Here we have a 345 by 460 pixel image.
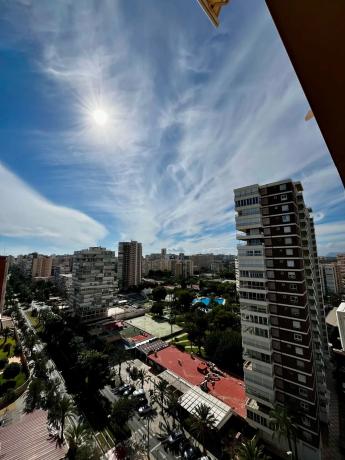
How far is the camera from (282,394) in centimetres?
2592

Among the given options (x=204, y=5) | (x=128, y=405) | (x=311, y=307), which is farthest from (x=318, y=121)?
(x=128, y=405)

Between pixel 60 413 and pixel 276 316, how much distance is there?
2891 centimetres

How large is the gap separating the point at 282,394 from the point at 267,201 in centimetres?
2217

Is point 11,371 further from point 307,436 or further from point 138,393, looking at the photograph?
point 307,436

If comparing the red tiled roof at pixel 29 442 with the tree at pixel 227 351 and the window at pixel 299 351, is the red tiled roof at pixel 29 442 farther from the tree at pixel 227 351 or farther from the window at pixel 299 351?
the window at pixel 299 351

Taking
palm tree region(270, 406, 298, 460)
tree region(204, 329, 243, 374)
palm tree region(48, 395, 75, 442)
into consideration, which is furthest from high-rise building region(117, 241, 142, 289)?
palm tree region(270, 406, 298, 460)

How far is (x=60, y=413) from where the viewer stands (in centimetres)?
2847

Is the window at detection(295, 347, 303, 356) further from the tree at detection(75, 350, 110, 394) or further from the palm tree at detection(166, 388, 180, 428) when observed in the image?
the tree at detection(75, 350, 110, 394)

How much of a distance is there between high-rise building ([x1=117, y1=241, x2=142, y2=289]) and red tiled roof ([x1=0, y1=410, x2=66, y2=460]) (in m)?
83.5

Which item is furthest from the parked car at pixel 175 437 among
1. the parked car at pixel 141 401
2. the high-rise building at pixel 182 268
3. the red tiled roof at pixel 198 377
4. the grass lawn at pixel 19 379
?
the high-rise building at pixel 182 268

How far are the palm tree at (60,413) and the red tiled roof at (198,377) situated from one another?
1717 cm

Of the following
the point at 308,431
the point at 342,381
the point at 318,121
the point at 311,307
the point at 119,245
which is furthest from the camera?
the point at 119,245

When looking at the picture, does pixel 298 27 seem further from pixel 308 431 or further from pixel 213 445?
pixel 213 445

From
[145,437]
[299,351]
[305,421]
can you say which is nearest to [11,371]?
[145,437]
